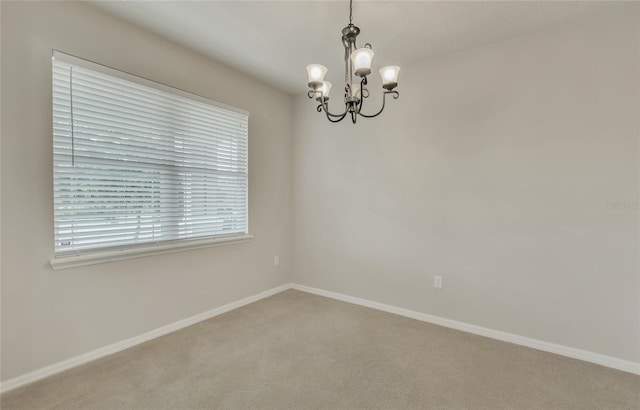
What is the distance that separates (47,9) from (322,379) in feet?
10.3

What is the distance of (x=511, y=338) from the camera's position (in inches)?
100.0

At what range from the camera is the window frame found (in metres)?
2.04

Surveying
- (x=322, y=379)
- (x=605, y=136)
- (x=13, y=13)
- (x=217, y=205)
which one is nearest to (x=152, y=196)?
(x=217, y=205)

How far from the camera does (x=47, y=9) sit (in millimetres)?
1963

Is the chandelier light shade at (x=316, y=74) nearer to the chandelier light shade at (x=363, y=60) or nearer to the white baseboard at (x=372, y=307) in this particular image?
the chandelier light shade at (x=363, y=60)

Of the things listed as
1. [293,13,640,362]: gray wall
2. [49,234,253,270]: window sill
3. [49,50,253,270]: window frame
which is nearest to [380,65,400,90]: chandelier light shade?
[293,13,640,362]: gray wall

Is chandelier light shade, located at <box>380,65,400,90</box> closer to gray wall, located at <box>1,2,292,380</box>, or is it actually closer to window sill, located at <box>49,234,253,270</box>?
gray wall, located at <box>1,2,292,380</box>

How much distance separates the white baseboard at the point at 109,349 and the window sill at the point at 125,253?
26.7 inches

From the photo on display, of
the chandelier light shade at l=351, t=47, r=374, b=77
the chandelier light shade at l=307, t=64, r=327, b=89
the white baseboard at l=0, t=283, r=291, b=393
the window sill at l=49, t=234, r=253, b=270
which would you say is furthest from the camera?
the window sill at l=49, t=234, r=253, b=270

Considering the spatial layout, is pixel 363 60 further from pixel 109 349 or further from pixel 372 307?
pixel 109 349

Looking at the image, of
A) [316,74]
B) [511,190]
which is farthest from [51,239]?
[511,190]

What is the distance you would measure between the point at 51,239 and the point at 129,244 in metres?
0.48

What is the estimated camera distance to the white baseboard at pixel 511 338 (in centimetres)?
217

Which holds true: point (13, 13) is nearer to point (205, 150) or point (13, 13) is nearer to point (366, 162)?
point (205, 150)
